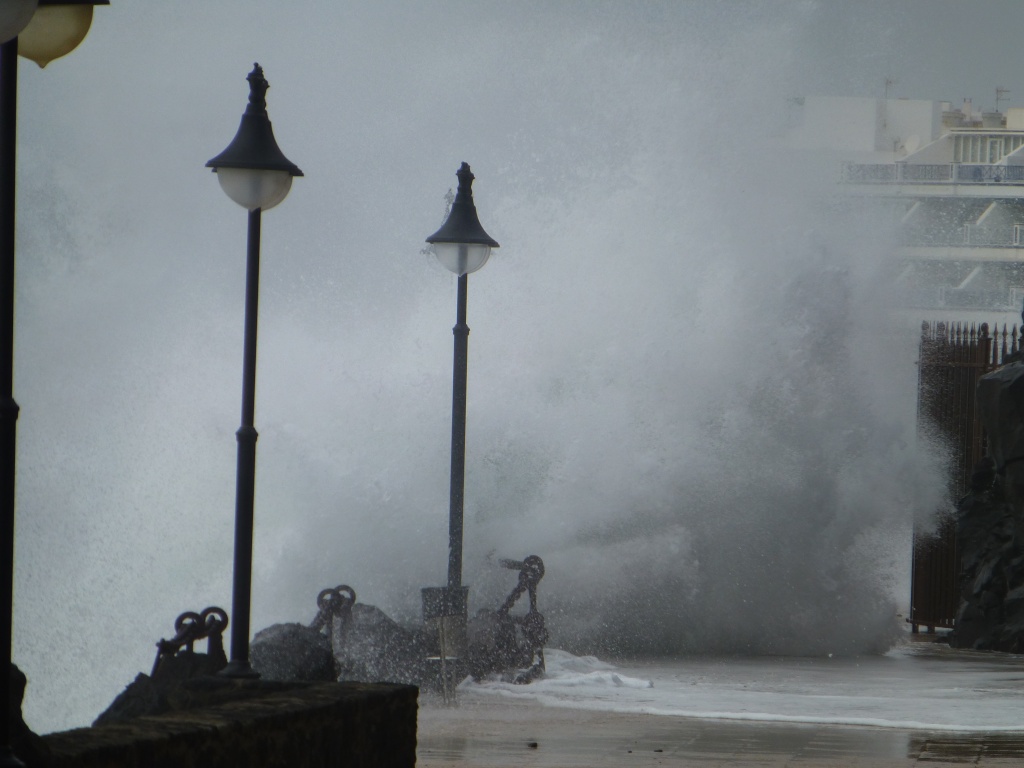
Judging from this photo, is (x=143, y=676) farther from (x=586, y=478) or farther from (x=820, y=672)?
(x=586, y=478)

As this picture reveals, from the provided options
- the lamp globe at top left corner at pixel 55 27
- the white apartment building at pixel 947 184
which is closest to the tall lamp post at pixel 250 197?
the lamp globe at top left corner at pixel 55 27

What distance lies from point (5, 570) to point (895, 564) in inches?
541

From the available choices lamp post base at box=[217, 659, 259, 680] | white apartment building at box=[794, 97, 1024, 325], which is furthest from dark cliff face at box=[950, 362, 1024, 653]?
white apartment building at box=[794, 97, 1024, 325]

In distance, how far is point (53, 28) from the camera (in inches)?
183

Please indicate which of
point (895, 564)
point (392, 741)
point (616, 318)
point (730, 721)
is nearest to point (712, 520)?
point (895, 564)

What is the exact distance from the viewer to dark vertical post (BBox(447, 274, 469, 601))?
1088cm

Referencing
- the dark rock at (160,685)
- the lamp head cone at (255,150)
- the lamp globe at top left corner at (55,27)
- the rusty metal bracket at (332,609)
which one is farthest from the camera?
the rusty metal bracket at (332,609)

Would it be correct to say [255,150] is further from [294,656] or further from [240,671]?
[294,656]

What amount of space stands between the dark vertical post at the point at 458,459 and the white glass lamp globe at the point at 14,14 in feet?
23.6

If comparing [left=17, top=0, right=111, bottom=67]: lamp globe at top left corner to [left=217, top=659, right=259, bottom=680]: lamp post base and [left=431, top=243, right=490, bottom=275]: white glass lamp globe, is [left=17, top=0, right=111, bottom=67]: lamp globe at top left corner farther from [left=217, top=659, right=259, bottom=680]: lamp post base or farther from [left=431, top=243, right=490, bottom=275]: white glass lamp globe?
[left=431, top=243, right=490, bottom=275]: white glass lamp globe

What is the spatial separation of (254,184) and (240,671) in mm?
2285

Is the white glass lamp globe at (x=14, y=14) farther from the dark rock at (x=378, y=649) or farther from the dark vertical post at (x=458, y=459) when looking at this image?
the dark vertical post at (x=458, y=459)

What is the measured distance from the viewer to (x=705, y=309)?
17.8 meters

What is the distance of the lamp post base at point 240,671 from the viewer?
249 inches
